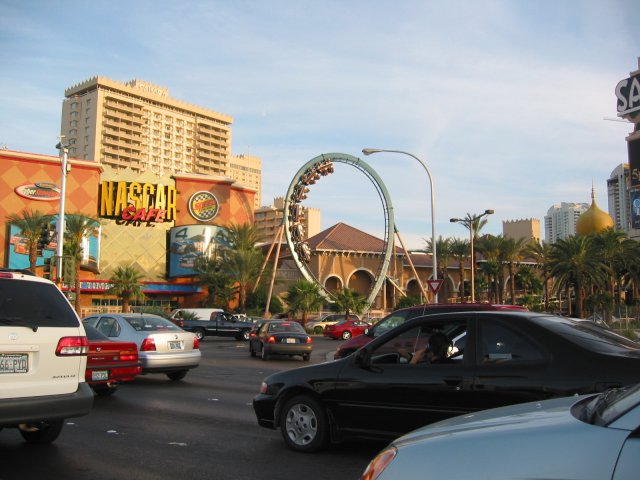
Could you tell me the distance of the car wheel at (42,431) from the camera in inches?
299

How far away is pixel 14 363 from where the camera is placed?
6270 millimetres

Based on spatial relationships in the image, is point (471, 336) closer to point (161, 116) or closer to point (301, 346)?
point (301, 346)

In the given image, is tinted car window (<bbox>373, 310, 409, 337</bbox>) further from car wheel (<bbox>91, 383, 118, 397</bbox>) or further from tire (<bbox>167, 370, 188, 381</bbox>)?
car wheel (<bbox>91, 383, 118, 397</bbox>)

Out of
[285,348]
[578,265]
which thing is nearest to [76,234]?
[285,348]

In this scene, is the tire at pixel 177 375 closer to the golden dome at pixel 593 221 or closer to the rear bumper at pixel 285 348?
the rear bumper at pixel 285 348

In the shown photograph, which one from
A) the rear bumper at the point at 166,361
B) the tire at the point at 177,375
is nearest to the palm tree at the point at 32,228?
the tire at the point at 177,375

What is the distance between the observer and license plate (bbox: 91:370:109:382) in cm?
1107

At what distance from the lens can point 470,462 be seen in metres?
2.86

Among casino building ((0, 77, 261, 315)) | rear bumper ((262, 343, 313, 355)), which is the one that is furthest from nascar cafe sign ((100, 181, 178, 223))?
rear bumper ((262, 343, 313, 355))

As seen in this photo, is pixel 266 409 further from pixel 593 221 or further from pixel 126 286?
pixel 593 221

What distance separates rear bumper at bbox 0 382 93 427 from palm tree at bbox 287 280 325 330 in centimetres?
4286

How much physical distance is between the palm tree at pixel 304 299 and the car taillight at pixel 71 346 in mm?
→ 42864

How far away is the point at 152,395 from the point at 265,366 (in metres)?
7.36

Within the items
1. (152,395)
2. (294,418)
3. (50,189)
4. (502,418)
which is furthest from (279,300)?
(502,418)
